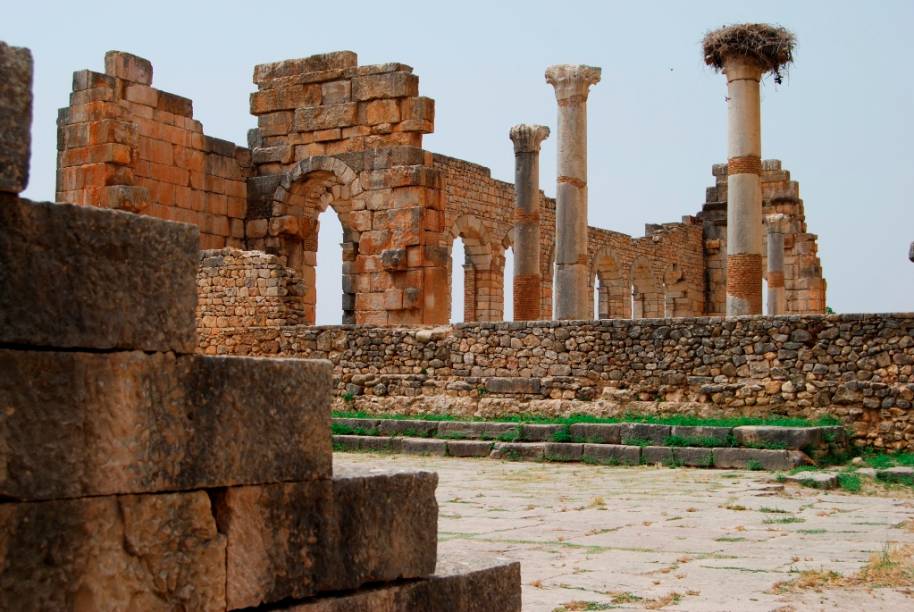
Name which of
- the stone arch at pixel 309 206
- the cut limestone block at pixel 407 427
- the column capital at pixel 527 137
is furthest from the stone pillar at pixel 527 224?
the cut limestone block at pixel 407 427

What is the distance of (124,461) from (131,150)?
50.8 feet

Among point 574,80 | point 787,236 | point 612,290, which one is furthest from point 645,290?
point 574,80

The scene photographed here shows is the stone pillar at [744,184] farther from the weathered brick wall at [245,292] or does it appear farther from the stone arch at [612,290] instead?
the stone arch at [612,290]

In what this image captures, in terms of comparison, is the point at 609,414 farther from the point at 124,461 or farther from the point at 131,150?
the point at 124,461

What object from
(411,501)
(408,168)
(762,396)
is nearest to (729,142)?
(408,168)

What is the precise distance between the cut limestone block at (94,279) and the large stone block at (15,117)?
8 centimetres

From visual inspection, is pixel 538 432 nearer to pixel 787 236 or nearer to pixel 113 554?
pixel 113 554

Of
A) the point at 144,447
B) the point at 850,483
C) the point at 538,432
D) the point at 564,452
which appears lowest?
the point at 850,483

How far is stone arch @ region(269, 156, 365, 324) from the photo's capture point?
19.0 metres

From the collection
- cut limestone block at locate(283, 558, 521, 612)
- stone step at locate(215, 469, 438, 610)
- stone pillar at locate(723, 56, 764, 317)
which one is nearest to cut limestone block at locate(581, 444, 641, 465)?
stone pillar at locate(723, 56, 764, 317)

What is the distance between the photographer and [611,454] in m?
13.5

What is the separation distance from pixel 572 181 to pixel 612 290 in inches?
526

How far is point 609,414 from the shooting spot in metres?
15.7

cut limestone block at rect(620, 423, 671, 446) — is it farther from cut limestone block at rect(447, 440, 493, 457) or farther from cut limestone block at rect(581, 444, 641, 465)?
cut limestone block at rect(447, 440, 493, 457)
